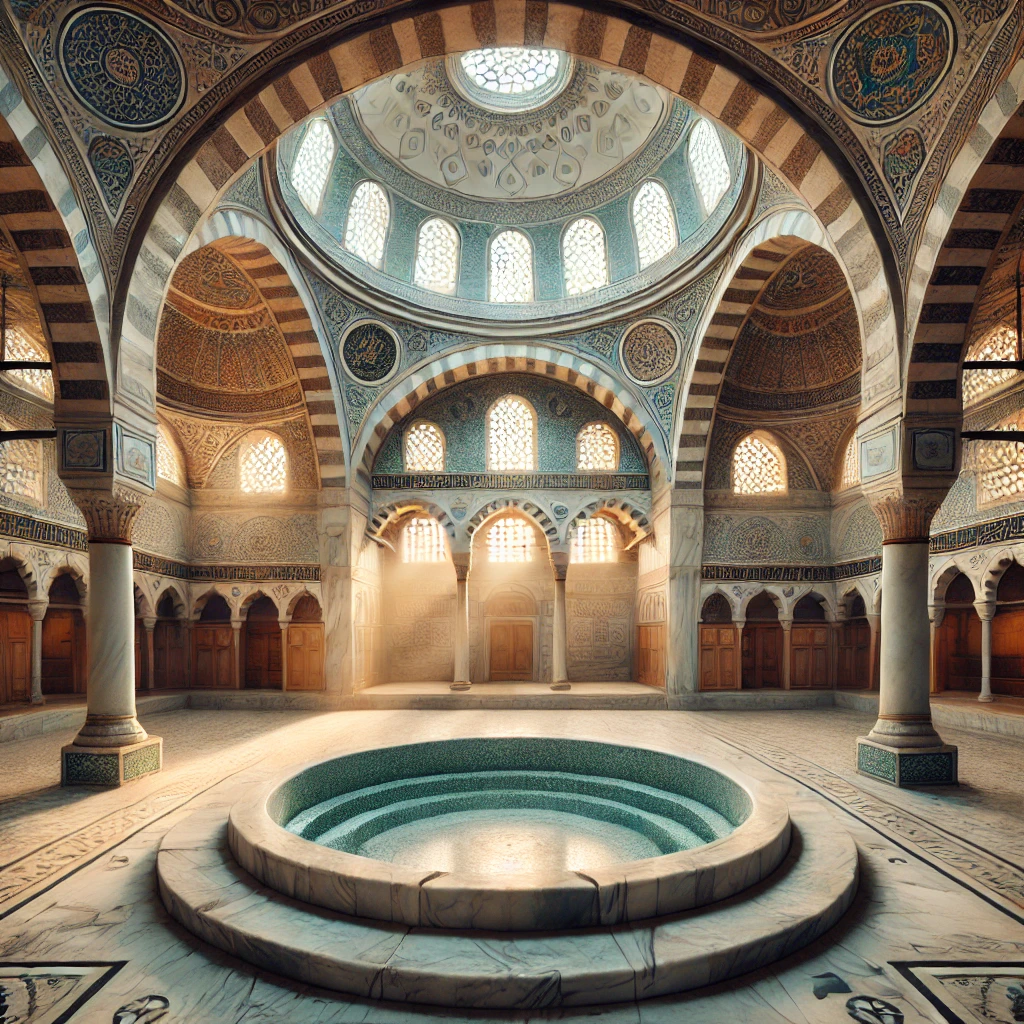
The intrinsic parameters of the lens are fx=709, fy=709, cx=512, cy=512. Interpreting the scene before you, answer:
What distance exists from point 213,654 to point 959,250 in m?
13.2

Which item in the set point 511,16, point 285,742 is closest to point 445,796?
point 285,742

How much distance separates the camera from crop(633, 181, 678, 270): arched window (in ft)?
41.9

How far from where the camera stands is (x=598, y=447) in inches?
568

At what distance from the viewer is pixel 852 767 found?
7.32 meters

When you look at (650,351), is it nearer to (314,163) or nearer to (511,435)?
(511,435)

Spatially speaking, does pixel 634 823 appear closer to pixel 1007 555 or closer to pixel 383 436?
pixel 1007 555

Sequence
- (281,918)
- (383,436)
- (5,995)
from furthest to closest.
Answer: (383,436) < (281,918) < (5,995)

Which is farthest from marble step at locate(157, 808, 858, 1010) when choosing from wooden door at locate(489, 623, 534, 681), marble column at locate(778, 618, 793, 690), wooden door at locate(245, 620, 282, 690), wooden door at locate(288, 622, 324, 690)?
wooden door at locate(489, 623, 534, 681)

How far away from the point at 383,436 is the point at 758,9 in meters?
9.57

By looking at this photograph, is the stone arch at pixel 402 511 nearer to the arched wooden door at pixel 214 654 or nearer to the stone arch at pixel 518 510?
the stone arch at pixel 518 510

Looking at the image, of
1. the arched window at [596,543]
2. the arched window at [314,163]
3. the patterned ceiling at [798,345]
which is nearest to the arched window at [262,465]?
the arched window at [314,163]

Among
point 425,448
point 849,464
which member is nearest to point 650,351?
point 849,464

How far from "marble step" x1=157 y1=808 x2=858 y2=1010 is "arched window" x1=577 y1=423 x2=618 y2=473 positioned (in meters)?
10.8

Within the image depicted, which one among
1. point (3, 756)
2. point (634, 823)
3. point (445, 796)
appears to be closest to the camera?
point (634, 823)
